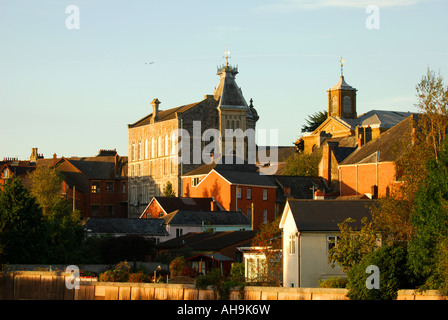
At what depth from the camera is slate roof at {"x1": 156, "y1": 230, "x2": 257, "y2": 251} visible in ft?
212

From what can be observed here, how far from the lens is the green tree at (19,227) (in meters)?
60.3

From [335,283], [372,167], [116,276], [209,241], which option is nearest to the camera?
[335,283]

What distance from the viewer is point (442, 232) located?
39.4 meters

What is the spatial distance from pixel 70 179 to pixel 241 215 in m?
40.7

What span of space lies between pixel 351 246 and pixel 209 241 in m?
23.7

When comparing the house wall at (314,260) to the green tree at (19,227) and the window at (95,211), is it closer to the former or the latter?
the green tree at (19,227)

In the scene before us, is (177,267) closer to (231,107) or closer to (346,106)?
(231,107)

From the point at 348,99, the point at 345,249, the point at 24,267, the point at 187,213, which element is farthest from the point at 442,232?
the point at 348,99

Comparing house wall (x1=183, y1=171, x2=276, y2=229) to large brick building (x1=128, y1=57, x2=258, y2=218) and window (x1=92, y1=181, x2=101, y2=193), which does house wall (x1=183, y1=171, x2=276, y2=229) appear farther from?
window (x1=92, y1=181, x2=101, y2=193)

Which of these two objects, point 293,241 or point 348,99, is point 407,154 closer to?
point 293,241

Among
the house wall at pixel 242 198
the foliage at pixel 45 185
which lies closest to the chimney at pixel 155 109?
the foliage at pixel 45 185

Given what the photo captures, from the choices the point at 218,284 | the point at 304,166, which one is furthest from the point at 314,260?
the point at 304,166

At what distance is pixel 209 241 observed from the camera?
67375 mm
